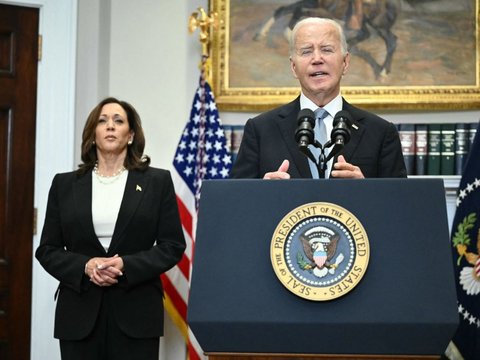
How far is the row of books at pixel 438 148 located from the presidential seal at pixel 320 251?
3.32 meters

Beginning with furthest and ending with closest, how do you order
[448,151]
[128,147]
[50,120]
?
[50,120] → [448,151] → [128,147]

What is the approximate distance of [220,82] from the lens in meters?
5.38

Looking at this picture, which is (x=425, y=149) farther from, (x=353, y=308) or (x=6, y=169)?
(x=353, y=308)

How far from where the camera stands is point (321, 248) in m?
1.83

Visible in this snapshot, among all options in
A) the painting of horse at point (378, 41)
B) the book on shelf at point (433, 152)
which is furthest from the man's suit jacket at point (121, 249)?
the book on shelf at point (433, 152)

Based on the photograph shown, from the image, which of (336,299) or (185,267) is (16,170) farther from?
(336,299)

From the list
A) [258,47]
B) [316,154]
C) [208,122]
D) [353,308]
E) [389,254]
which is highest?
[258,47]

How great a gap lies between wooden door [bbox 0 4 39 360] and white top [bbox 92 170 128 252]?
4.04ft

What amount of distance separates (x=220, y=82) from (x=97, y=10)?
38.7 inches

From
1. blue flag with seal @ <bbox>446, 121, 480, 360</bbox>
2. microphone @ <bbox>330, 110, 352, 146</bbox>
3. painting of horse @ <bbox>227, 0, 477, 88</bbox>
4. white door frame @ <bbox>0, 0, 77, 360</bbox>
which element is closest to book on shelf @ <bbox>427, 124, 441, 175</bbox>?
painting of horse @ <bbox>227, 0, 477, 88</bbox>

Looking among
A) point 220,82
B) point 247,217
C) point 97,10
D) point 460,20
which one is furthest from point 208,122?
point 247,217

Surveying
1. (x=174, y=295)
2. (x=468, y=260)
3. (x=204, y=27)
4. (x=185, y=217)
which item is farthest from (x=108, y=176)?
(x=468, y=260)

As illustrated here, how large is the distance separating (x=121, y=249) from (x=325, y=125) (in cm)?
166

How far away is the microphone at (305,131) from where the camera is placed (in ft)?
6.87
